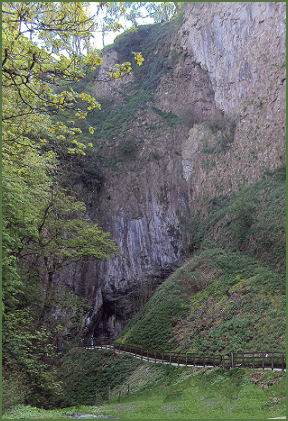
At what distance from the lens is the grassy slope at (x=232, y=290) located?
1534cm

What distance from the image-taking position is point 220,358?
45.3 ft

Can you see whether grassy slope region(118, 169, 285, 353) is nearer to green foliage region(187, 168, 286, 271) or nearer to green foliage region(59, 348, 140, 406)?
green foliage region(187, 168, 286, 271)

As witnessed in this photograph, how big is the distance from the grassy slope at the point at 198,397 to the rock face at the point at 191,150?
12.5 metres

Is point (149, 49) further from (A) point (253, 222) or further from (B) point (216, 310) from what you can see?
(B) point (216, 310)

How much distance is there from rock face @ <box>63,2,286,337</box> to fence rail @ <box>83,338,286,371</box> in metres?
8.68

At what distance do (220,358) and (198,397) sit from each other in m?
2.14

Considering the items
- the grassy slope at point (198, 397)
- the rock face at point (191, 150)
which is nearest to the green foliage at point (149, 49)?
the rock face at point (191, 150)

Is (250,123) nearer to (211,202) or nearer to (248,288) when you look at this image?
(211,202)

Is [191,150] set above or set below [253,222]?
above

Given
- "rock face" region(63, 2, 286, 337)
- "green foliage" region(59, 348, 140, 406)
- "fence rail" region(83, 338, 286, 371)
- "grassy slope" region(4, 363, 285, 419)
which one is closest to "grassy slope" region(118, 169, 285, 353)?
"fence rail" region(83, 338, 286, 371)

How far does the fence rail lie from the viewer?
11945 millimetres

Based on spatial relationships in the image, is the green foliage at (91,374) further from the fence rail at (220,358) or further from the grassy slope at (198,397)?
the grassy slope at (198,397)

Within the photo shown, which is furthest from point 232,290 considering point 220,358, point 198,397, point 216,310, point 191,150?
point 191,150

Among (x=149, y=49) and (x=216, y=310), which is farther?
(x=149, y=49)
